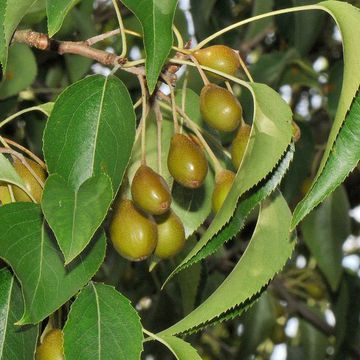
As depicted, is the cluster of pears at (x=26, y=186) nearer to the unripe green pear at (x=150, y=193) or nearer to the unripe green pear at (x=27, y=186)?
the unripe green pear at (x=27, y=186)

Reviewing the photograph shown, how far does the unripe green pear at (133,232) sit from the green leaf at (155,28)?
204 millimetres

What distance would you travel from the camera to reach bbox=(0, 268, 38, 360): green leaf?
119 centimetres

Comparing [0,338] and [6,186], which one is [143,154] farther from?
[0,338]

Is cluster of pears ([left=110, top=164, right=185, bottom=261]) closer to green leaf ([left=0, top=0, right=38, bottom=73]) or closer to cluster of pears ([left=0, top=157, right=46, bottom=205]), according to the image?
cluster of pears ([left=0, top=157, right=46, bottom=205])

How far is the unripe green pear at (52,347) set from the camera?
Answer: 3.84ft

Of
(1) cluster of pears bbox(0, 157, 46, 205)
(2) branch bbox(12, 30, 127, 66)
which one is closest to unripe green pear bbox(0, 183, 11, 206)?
(1) cluster of pears bbox(0, 157, 46, 205)

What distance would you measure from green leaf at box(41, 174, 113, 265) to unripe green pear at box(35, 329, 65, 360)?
6.4 inches

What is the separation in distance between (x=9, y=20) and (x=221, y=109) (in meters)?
0.30

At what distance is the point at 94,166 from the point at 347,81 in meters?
0.32

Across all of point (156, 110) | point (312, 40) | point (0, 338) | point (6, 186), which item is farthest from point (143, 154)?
point (312, 40)

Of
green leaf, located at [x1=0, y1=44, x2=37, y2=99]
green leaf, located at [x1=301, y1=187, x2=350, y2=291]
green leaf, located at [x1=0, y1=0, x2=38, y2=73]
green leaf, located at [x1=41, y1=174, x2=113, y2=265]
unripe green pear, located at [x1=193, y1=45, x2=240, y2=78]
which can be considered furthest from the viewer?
green leaf, located at [x1=301, y1=187, x2=350, y2=291]

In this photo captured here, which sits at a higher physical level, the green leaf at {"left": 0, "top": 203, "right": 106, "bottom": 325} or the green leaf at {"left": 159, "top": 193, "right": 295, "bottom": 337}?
the green leaf at {"left": 0, "top": 203, "right": 106, "bottom": 325}

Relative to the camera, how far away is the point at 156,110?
1.35 meters

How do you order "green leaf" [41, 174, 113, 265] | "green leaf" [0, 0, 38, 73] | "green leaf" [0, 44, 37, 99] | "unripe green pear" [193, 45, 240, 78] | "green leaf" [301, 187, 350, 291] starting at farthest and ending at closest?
"green leaf" [301, 187, 350, 291] < "green leaf" [0, 44, 37, 99] < "unripe green pear" [193, 45, 240, 78] < "green leaf" [0, 0, 38, 73] < "green leaf" [41, 174, 113, 265]
